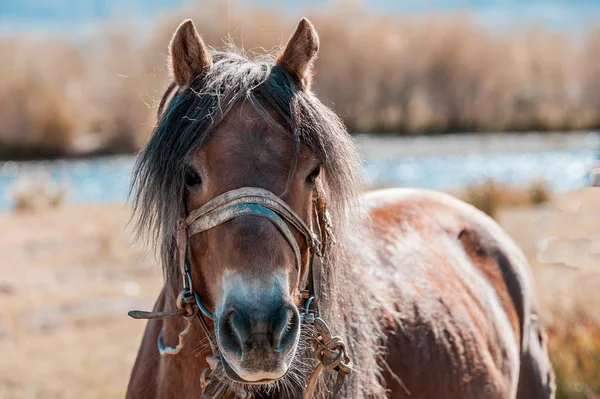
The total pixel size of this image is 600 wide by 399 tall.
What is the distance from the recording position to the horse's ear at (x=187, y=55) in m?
2.60

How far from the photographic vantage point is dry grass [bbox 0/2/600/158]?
3650cm

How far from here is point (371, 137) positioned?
3909 cm

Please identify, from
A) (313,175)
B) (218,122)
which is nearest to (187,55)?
(218,122)

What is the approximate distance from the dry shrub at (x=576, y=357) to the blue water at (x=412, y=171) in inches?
433

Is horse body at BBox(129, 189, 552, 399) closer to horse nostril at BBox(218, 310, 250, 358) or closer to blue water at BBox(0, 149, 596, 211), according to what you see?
horse nostril at BBox(218, 310, 250, 358)

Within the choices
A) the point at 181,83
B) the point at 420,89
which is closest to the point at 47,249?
the point at 181,83

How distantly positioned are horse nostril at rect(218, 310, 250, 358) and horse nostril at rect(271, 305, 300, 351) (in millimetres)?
85

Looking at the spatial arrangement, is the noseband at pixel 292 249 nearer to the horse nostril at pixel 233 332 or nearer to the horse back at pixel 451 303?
the horse nostril at pixel 233 332

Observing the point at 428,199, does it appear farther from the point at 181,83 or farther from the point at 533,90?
the point at 533,90

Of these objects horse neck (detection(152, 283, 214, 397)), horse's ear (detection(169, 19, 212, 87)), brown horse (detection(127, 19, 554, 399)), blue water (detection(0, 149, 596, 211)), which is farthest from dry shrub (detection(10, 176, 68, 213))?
horse's ear (detection(169, 19, 212, 87))

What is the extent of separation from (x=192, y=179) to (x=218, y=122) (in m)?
0.22

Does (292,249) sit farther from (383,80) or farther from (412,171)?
(383,80)

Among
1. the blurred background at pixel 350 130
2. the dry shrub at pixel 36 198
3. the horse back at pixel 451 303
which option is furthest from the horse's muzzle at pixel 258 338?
the dry shrub at pixel 36 198

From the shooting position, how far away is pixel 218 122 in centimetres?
246
